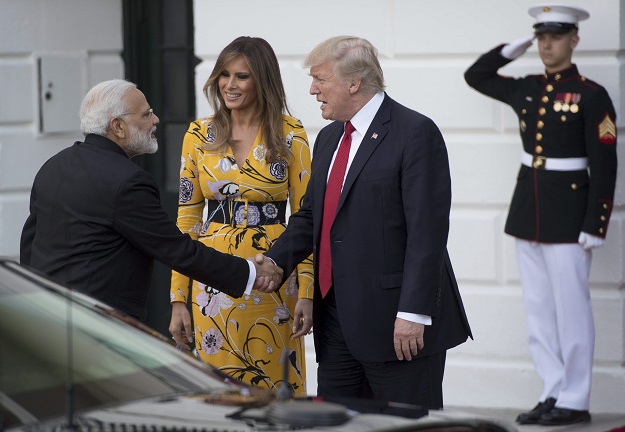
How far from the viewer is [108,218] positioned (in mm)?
4766

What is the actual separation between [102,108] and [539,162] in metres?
2.74

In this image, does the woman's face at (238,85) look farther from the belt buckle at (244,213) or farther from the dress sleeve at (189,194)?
the belt buckle at (244,213)

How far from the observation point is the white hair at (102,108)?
5.01m

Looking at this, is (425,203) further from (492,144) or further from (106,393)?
(492,144)

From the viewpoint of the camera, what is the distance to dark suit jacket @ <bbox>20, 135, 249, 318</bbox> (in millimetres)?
4770

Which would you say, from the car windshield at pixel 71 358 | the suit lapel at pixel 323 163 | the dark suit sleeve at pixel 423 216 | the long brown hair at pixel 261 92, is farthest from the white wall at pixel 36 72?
the car windshield at pixel 71 358

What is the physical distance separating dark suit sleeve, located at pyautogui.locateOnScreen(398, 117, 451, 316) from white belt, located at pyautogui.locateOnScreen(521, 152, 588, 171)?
213cm

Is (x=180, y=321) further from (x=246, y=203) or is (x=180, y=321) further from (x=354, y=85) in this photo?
(x=354, y=85)

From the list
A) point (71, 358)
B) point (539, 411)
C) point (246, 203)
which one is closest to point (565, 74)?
point (539, 411)

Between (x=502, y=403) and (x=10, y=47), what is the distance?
12.9 ft

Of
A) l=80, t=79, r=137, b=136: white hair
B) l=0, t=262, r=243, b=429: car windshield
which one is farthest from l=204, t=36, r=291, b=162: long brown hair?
l=0, t=262, r=243, b=429: car windshield

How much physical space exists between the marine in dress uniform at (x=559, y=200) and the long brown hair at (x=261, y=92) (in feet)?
5.98

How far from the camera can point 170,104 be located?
896 centimetres

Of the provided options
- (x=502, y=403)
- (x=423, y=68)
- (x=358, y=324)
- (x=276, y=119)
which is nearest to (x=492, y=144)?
(x=423, y=68)
